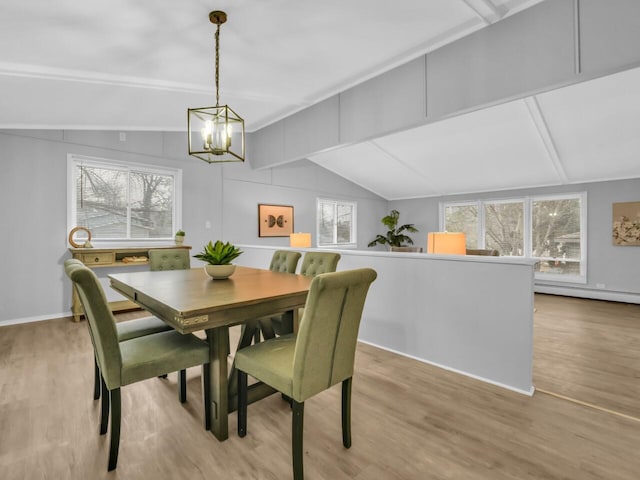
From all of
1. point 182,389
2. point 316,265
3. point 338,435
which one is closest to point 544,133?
point 316,265

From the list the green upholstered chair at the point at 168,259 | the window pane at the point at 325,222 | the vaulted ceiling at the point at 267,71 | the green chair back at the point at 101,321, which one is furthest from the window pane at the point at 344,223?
the green chair back at the point at 101,321

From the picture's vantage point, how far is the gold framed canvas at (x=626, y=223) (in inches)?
211

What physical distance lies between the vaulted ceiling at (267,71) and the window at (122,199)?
2.04 ft

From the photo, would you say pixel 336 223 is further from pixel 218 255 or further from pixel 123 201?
pixel 218 255

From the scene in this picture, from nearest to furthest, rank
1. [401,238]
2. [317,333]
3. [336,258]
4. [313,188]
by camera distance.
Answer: [317,333] → [336,258] → [313,188] → [401,238]

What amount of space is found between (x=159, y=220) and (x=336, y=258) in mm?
3619

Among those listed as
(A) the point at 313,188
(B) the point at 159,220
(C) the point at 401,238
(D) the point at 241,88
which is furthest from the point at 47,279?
(C) the point at 401,238

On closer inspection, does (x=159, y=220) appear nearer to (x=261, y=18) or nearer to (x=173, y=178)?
(x=173, y=178)

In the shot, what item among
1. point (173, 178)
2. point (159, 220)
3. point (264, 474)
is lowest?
point (264, 474)

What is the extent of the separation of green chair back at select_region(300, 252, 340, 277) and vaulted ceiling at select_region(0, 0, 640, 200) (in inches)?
71.0

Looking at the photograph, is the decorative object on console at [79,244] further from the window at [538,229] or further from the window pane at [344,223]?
the window at [538,229]

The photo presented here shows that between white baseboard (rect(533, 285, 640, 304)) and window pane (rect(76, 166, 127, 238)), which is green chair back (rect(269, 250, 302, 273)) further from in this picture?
white baseboard (rect(533, 285, 640, 304))

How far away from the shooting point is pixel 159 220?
5.04 m

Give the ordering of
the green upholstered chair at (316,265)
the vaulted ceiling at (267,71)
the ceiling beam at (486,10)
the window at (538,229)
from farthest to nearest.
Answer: the window at (538,229), the green upholstered chair at (316,265), the ceiling beam at (486,10), the vaulted ceiling at (267,71)
